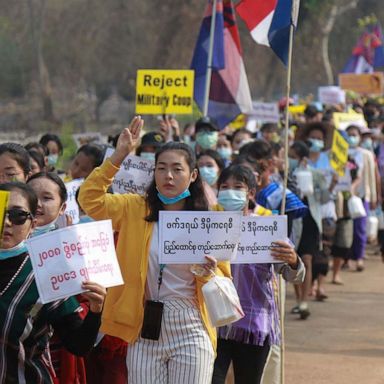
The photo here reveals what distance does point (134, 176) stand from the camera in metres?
7.09

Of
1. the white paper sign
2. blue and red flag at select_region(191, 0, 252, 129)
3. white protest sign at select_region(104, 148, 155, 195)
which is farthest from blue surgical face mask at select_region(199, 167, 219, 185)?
the white paper sign

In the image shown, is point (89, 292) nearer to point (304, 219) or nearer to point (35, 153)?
point (35, 153)

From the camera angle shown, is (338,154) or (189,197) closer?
(189,197)

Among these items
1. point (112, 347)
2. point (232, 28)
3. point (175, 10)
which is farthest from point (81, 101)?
point (112, 347)

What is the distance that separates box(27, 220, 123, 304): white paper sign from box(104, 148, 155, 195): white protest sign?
2835 mm

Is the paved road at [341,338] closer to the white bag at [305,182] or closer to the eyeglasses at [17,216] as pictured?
the white bag at [305,182]

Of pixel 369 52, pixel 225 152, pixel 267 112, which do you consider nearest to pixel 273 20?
pixel 225 152

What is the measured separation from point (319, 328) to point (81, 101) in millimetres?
28899

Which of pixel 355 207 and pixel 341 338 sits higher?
pixel 355 207

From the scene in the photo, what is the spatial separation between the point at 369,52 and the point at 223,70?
15108 millimetres

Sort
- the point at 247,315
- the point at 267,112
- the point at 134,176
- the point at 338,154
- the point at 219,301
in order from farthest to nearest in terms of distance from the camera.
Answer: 1. the point at 267,112
2. the point at 338,154
3. the point at 134,176
4. the point at 247,315
5. the point at 219,301

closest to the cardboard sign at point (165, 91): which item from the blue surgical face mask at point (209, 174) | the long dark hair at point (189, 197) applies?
the blue surgical face mask at point (209, 174)

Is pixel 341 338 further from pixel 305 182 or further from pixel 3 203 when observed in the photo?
pixel 3 203

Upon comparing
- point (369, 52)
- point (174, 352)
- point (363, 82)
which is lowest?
point (174, 352)
